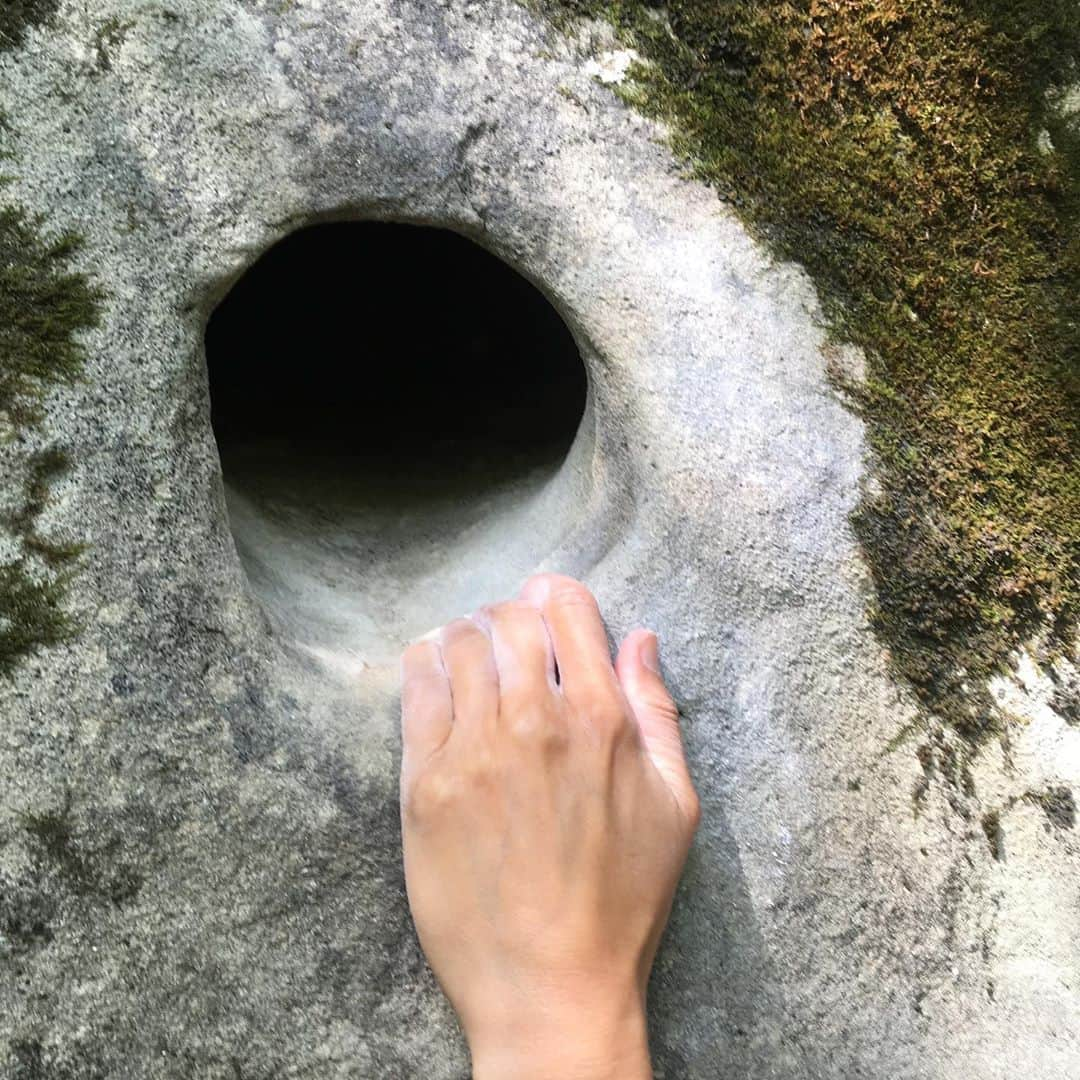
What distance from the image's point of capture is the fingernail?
32.2 inches

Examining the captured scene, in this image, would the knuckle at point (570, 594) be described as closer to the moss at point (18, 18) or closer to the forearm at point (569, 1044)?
the forearm at point (569, 1044)

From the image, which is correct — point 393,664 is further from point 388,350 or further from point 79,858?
point 388,350

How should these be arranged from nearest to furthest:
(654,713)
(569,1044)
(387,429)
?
(569,1044) < (654,713) < (387,429)

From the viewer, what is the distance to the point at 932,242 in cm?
84

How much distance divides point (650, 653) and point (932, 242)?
42 cm

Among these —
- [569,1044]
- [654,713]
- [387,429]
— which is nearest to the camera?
[569,1044]

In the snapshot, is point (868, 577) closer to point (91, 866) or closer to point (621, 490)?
point (621, 490)

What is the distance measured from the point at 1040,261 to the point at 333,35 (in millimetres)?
610

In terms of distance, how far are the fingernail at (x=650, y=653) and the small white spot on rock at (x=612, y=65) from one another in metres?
0.45

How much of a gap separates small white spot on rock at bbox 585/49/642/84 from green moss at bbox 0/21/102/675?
1.38 feet

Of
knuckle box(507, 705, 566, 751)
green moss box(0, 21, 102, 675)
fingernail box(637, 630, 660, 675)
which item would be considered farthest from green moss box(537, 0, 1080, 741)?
green moss box(0, 21, 102, 675)

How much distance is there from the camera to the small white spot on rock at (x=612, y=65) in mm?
810

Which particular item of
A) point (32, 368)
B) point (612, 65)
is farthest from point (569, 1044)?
point (612, 65)

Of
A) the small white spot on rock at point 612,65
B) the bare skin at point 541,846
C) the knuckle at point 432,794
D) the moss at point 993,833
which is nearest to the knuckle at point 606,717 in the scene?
the bare skin at point 541,846
